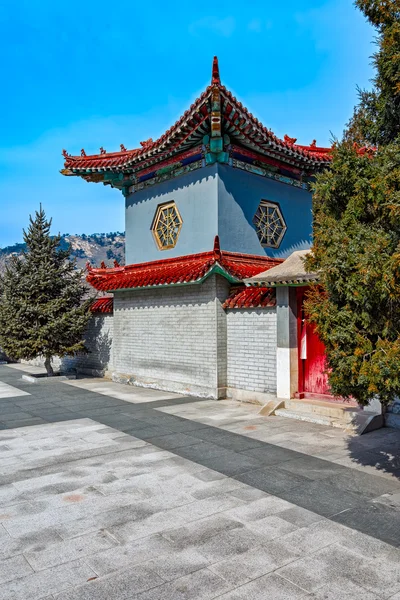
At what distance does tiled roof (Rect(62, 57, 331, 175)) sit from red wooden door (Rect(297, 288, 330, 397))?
4.28m

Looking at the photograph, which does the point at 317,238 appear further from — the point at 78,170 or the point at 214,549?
the point at 78,170

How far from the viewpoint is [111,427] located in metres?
8.22

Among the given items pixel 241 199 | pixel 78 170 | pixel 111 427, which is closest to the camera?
pixel 111 427

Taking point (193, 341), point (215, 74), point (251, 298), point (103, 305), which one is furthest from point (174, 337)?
point (215, 74)

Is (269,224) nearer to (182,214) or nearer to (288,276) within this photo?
(182,214)

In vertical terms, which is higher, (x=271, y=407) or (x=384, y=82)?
(x=384, y=82)

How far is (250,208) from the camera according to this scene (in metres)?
12.3

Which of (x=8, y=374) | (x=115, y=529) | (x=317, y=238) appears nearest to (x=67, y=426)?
(x=115, y=529)

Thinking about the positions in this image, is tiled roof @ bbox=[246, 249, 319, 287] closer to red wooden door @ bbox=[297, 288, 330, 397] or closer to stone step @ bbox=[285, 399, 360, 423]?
red wooden door @ bbox=[297, 288, 330, 397]

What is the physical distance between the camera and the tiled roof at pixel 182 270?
34.8 feet

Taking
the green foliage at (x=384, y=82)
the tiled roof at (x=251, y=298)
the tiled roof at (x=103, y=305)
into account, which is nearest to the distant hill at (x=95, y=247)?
the tiled roof at (x=103, y=305)

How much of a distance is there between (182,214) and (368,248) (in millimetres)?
8728

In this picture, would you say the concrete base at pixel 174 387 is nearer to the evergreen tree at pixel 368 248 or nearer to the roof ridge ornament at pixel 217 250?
the roof ridge ornament at pixel 217 250

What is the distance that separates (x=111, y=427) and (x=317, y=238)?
5.25m
